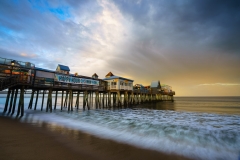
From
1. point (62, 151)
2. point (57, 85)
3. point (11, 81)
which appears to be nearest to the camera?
point (62, 151)

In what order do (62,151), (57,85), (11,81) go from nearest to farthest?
(62,151) < (11,81) < (57,85)

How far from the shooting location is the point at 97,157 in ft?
15.5

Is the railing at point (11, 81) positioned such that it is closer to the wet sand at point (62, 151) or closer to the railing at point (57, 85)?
the railing at point (57, 85)

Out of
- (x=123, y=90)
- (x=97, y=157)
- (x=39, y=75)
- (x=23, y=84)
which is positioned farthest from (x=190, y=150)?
(x=123, y=90)

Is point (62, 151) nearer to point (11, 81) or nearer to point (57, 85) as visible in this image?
point (11, 81)

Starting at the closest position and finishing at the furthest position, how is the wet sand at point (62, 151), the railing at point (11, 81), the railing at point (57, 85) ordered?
the wet sand at point (62, 151), the railing at point (11, 81), the railing at point (57, 85)

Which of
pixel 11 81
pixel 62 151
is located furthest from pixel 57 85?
pixel 62 151

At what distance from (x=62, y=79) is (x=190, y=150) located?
56.3ft

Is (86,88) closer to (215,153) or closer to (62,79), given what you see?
(62,79)

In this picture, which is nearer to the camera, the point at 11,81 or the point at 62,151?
the point at 62,151

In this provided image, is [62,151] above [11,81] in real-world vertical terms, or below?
below

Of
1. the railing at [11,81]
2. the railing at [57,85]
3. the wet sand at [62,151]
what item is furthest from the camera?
the railing at [57,85]

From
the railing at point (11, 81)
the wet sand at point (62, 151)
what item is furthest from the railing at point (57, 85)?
the wet sand at point (62, 151)

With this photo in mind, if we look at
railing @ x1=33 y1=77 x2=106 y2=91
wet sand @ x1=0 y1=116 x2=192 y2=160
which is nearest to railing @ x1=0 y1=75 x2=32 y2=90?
railing @ x1=33 y1=77 x2=106 y2=91
